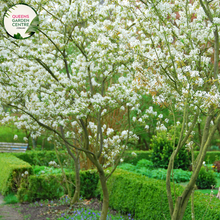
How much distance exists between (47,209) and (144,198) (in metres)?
2.20

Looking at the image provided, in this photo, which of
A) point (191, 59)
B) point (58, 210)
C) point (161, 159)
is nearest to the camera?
point (191, 59)

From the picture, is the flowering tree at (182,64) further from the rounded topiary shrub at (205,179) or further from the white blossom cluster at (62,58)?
the rounded topiary shrub at (205,179)

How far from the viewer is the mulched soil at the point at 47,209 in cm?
568

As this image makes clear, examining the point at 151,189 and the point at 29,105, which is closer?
the point at 29,105

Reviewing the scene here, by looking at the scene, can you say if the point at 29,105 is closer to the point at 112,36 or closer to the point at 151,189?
the point at 112,36

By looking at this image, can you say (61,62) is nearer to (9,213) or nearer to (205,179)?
(9,213)

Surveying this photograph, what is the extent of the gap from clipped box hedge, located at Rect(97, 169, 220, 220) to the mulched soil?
1.35 ft

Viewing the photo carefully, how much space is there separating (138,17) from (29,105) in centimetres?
219

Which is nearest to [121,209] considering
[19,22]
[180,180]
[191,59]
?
[180,180]

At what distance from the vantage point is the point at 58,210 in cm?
595

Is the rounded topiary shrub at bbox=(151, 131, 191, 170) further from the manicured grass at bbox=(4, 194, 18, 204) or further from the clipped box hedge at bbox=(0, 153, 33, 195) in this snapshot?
the manicured grass at bbox=(4, 194, 18, 204)

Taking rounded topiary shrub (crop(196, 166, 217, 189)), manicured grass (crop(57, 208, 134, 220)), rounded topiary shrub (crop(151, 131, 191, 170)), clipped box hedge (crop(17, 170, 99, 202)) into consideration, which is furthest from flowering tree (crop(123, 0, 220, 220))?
rounded topiary shrub (crop(151, 131, 191, 170))

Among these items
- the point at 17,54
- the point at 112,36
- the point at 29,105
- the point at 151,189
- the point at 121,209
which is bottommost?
the point at 121,209

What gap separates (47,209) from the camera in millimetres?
6168
